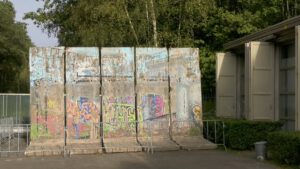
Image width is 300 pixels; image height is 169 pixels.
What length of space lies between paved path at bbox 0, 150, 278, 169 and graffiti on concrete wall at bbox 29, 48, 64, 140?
2.89m

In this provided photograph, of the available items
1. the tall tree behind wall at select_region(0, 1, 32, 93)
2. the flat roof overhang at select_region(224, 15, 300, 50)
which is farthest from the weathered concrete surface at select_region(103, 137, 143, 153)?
the tall tree behind wall at select_region(0, 1, 32, 93)

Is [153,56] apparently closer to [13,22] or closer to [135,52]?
[135,52]

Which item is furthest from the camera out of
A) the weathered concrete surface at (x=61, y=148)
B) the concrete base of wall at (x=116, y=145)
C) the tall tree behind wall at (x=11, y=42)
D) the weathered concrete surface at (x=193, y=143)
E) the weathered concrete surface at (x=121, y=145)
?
the tall tree behind wall at (x=11, y=42)

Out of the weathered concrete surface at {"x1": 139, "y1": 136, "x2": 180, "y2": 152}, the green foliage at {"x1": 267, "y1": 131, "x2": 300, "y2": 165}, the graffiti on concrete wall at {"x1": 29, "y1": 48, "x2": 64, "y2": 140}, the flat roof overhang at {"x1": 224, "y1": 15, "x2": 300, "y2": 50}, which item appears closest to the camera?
the green foliage at {"x1": 267, "y1": 131, "x2": 300, "y2": 165}

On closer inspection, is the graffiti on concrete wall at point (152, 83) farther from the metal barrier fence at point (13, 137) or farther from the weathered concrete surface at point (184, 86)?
the metal barrier fence at point (13, 137)

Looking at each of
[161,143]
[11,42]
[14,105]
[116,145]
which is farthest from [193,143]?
[11,42]

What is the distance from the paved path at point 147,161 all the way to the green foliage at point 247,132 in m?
0.75

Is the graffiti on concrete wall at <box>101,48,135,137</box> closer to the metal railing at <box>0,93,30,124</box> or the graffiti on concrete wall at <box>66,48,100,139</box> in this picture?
the graffiti on concrete wall at <box>66,48,100,139</box>

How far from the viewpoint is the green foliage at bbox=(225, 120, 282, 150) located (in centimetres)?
1841

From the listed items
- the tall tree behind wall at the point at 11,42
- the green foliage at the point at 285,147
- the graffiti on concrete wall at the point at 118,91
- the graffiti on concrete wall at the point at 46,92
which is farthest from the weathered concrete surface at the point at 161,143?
the tall tree behind wall at the point at 11,42

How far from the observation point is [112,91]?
69.7ft

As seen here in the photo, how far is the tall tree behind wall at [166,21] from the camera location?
1101 inches

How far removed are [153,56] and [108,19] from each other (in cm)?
695

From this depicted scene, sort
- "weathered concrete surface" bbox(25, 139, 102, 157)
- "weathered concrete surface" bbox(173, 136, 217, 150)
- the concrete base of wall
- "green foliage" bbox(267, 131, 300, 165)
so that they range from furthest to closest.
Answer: "weathered concrete surface" bbox(173, 136, 217, 150) → the concrete base of wall → "weathered concrete surface" bbox(25, 139, 102, 157) → "green foliage" bbox(267, 131, 300, 165)
